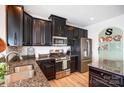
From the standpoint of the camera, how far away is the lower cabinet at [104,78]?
1033mm

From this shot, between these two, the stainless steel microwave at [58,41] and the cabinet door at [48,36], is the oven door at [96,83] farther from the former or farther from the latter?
the cabinet door at [48,36]

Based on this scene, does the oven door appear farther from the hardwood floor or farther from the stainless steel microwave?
the stainless steel microwave

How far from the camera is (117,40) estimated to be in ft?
3.33

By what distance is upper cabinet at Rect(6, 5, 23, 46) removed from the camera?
1500 millimetres

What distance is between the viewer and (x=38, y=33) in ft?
8.27

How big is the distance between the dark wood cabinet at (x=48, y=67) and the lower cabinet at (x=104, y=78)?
125cm

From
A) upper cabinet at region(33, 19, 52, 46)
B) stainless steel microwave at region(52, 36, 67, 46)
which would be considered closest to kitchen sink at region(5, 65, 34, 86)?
upper cabinet at region(33, 19, 52, 46)

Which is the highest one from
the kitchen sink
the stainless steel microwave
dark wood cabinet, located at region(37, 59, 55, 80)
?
the stainless steel microwave

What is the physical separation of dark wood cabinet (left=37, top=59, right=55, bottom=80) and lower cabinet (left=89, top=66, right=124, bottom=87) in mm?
1245

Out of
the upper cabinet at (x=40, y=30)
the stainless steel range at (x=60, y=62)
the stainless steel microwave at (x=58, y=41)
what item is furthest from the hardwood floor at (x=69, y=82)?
the stainless steel microwave at (x=58, y=41)
